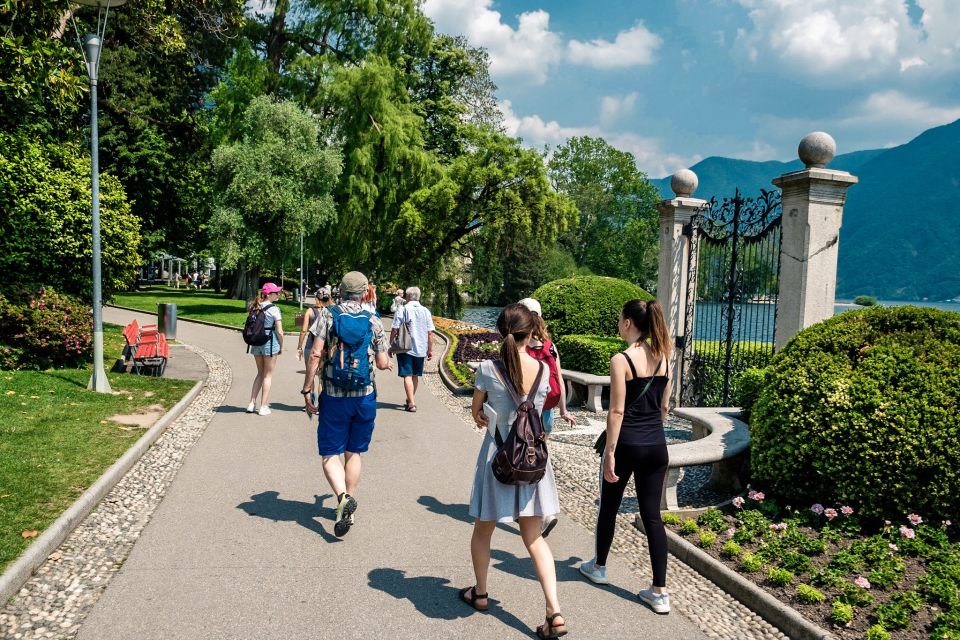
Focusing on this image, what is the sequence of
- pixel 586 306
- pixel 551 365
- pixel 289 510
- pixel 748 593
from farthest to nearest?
pixel 586 306 → pixel 289 510 → pixel 551 365 → pixel 748 593

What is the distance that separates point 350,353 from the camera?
5.27 meters

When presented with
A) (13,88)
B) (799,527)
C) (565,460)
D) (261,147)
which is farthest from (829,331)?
(261,147)

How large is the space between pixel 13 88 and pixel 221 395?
5.70m

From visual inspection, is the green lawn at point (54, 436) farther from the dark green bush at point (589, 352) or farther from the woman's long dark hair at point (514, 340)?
the dark green bush at point (589, 352)

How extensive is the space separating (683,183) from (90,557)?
9.01 metres

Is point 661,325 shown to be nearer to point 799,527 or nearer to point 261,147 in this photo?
point 799,527

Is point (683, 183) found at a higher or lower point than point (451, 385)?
higher

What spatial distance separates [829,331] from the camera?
589 cm

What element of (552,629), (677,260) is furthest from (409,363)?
(552,629)

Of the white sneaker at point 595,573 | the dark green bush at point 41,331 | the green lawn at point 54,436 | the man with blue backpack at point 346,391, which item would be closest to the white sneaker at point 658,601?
the white sneaker at point 595,573

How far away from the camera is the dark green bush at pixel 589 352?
37.1 ft

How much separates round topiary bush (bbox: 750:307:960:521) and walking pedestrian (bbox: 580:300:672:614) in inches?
70.2

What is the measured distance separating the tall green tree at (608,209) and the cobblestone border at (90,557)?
5584cm

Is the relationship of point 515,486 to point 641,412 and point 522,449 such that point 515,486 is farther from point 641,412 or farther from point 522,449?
point 641,412
